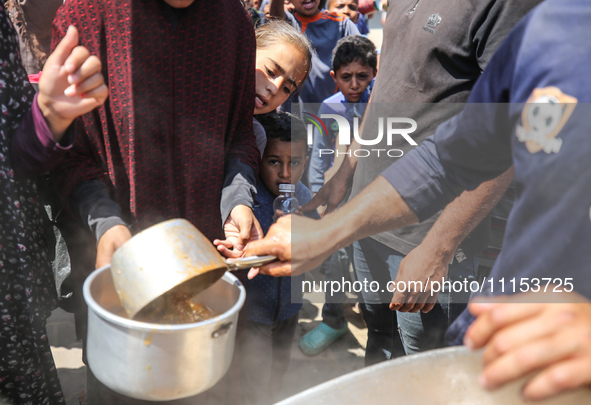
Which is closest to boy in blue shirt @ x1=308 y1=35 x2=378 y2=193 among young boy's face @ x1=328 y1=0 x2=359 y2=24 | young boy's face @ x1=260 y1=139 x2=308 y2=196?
young boy's face @ x1=260 y1=139 x2=308 y2=196

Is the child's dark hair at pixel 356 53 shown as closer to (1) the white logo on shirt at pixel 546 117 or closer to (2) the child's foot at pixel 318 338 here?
(2) the child's foot at pixel 318 338

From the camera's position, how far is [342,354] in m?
2.52

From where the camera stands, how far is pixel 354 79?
2.90 meters

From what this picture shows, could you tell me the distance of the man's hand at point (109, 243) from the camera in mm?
1055

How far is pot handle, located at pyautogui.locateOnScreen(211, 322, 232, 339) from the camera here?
0.84 meters

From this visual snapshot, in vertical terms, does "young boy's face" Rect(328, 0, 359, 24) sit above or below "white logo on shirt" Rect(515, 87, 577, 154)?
below

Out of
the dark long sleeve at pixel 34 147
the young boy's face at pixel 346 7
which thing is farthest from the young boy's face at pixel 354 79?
the dark long sleeve at pixel 34 147

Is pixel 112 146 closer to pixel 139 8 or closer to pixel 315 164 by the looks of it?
pixel 139 8

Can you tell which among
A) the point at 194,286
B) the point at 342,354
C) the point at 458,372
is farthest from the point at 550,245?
the point at 342,354

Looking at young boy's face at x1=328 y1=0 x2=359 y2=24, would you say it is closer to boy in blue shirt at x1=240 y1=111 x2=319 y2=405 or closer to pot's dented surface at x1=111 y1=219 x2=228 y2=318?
boy in blue shirt at x1=240 y1=111 x2=319 y2=405

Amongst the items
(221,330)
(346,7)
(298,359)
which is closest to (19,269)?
(221,330)

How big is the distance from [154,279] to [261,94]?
112 cm

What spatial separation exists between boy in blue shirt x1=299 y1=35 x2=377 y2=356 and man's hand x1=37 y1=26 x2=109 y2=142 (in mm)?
1758

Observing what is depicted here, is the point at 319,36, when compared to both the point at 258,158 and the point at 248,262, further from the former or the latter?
the point at 248,262
